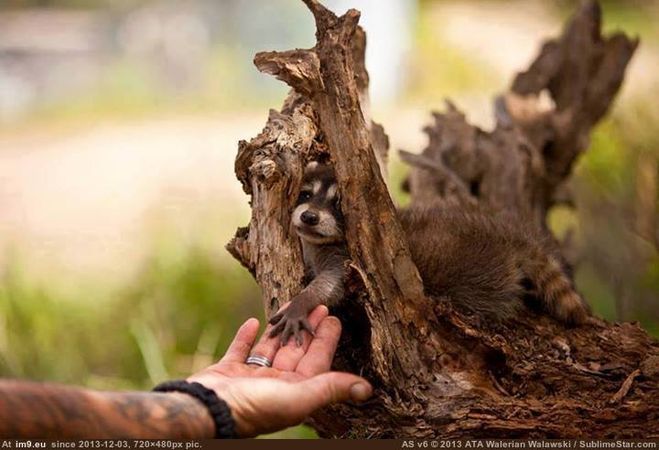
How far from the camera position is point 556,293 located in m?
4.11

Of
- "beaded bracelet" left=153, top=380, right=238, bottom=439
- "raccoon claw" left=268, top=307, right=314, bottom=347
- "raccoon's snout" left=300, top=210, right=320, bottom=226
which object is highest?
"raccoon's snout" left=300, top=210, right=320, bottom=226

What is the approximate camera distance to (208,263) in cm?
716

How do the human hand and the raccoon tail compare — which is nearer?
the human hand

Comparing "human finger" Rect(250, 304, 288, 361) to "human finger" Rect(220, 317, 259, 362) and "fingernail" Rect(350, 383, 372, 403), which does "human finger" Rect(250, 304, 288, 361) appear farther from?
"fingernail" Rect(350, 383, 372, 403)

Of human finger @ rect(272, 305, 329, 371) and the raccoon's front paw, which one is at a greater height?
the raccoon's front paw

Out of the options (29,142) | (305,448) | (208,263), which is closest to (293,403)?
(305,448)

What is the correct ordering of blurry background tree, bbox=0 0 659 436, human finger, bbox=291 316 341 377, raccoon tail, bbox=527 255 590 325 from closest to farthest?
human finger, bbox=291 316 341 377 → raccoon tail, bbox=527 255 590 325 → blurry background tree, bbox=0 0 659 436

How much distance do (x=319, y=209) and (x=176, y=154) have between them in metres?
5.00

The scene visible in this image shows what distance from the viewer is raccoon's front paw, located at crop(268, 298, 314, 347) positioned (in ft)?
11.4

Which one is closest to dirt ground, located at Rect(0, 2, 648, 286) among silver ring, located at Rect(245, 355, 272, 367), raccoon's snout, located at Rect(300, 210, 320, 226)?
raccoon's snout, located at Rect(300, 210, 320, 226)

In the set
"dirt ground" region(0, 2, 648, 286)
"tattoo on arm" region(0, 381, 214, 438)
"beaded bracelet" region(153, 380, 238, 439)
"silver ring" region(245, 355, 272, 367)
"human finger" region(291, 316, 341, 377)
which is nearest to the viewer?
"tattoo on arm" region(0, 381, 214, 438)

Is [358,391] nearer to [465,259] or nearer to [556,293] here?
[465,259]

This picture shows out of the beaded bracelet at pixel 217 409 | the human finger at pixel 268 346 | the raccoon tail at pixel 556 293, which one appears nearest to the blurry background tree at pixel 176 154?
the raccoon tail at pixel 556 293

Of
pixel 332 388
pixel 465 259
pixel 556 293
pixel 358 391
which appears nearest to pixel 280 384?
pixel 332 388
